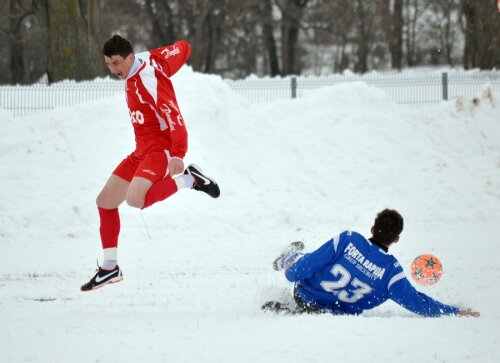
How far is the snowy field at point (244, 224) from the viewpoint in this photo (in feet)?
17.4

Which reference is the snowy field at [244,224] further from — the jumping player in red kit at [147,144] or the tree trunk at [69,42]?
the tree trunk at [69,42]

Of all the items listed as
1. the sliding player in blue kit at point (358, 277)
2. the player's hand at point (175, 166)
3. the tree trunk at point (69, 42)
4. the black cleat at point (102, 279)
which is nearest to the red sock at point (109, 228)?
the black cleat at point (102, 279)

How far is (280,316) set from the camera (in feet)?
20.0

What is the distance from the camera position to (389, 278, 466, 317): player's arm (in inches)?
232

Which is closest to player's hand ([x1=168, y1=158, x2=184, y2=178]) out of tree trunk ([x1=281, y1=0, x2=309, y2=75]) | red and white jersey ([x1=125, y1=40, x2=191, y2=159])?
red and white jersey ([x1=125, y1=40, x2=191, y2=159])

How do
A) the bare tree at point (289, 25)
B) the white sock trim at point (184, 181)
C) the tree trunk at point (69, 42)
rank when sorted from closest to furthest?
the white sock trim at point (184, 181), the tree trunk at point (69, 42), the bare tree at point (289, 25)

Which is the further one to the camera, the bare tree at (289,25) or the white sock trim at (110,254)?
the bare tree at (289,25)

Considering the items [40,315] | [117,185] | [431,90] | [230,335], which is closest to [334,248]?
[230,335]

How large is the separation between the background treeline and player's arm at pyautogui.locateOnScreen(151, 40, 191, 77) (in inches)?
710

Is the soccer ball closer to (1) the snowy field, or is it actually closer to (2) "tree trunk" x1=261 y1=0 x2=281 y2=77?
(1) the snowy field

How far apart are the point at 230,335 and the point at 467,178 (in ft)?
32.9

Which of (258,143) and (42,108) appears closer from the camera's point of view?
(258,143)

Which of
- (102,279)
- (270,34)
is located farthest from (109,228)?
(270,34)

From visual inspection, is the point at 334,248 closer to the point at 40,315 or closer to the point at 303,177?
the point at 40,315
